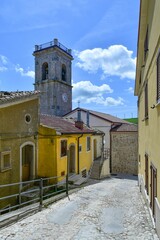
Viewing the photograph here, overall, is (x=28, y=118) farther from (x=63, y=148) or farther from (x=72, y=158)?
(x=72, y=158)

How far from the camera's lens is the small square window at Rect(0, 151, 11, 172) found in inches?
361

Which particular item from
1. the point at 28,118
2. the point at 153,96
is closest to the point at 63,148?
the point at 28,118

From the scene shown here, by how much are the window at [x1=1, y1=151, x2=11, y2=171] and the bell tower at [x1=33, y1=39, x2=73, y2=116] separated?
19.4 meters

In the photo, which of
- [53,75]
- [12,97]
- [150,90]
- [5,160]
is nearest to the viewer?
[150,90]

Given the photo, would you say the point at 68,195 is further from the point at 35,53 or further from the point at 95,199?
the point at 35,53

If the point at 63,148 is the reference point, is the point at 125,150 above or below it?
below

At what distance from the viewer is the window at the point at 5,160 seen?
9164 millimetres

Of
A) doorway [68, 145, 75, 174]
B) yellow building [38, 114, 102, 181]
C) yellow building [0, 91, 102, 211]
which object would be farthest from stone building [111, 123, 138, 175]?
doorway [68, 145, 75, 174]

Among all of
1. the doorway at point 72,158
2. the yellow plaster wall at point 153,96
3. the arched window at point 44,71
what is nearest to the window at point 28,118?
the doorway at point 72,158

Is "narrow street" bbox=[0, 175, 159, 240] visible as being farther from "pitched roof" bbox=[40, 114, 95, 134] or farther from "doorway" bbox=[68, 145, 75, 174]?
"doorway" bbox=[68, 145, 75, 174]

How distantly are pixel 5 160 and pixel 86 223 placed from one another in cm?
536

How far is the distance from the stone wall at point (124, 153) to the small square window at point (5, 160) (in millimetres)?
15650

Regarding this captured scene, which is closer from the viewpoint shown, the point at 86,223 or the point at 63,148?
the point at 86,223

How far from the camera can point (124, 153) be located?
22703 mm
